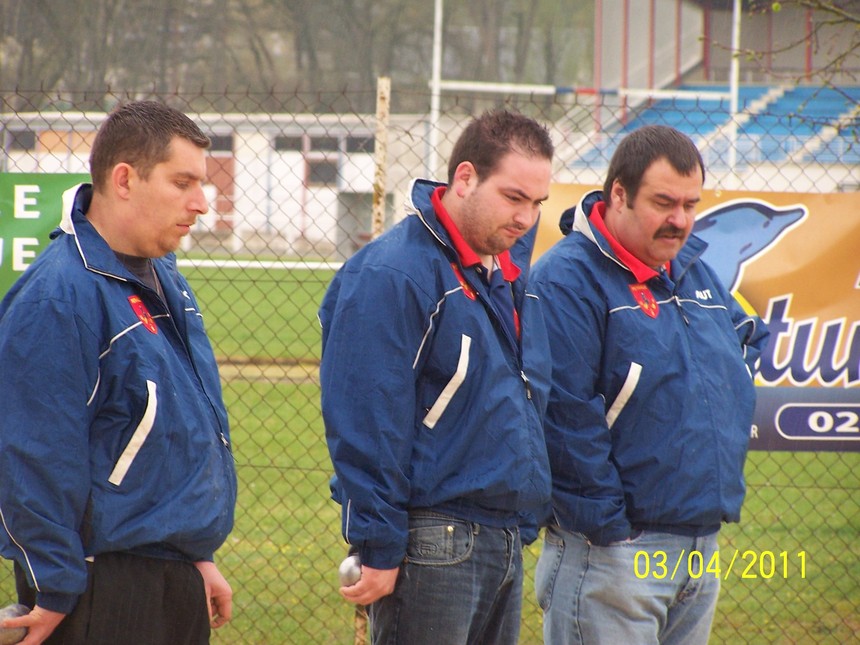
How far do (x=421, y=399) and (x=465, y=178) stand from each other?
2.07ft

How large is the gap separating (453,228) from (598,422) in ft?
2.37

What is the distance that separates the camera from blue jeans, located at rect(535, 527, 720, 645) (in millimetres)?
2932

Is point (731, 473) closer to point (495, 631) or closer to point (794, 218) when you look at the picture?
point (495, 631)

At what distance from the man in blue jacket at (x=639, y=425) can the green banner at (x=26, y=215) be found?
2.43m

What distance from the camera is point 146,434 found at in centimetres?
238

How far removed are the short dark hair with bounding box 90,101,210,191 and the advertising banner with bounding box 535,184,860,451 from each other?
8.20ft

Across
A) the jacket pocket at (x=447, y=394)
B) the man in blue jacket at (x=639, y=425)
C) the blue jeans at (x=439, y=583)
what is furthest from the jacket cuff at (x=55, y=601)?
the man in blue jacket at (x=639, y=425)

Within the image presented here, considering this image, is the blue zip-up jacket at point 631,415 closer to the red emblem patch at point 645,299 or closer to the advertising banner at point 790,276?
the red emblem patch at point 645,299

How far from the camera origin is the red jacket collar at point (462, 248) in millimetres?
2709

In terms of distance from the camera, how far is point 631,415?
2949 mm

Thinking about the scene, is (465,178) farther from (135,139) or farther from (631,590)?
(631,590)

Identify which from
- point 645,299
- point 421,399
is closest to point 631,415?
point 645,299

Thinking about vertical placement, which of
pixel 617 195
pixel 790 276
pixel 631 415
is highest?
pixel 617 195

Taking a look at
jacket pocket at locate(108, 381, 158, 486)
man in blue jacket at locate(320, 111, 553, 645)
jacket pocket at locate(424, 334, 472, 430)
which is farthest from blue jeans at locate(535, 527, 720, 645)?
jacket pocket at locate(108, 381, 158, 486)
